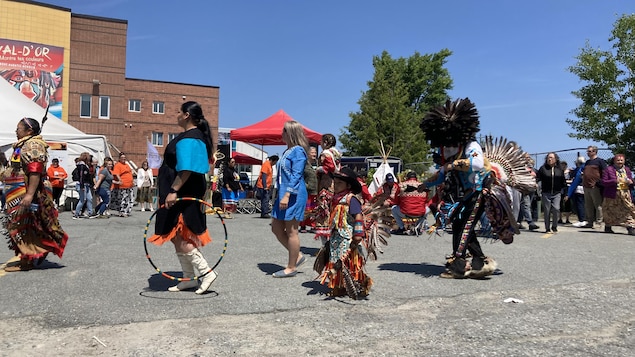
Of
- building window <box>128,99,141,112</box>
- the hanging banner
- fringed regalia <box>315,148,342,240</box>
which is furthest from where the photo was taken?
building window <box>128,99,141,112</box>

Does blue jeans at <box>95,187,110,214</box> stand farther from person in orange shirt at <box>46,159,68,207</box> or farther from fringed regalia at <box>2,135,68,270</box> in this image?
fringed regalia at <box>2,135,68,270</box>

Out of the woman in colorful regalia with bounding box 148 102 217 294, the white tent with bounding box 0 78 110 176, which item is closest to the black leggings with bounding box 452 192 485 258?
the woman in colorful regalia with bounding box 148 102 217 294

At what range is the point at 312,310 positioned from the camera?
4.32 m

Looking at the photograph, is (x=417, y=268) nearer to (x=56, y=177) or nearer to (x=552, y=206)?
(x=552, y=206)

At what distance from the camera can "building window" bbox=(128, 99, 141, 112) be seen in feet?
136

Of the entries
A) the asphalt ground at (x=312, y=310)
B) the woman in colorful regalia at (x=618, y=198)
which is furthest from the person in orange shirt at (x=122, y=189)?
the woman in colorful regalia at (x=618, y=198)

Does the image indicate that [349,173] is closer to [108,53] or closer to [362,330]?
[362,330]

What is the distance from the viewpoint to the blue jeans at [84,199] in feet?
42.9

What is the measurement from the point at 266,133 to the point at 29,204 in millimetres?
10288

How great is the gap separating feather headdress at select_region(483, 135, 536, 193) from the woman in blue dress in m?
2.38

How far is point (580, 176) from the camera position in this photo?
41.4 feet

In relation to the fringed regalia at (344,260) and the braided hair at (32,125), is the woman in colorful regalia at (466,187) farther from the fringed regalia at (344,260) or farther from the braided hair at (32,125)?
the braided hair at (32,125)

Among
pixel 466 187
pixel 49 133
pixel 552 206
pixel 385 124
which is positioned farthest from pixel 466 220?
pixel 385 124

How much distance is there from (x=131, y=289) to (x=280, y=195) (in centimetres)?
180
